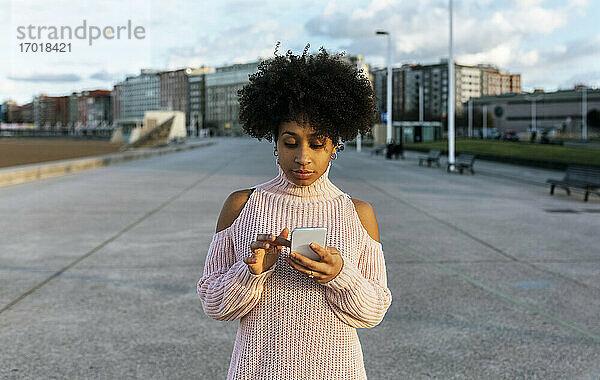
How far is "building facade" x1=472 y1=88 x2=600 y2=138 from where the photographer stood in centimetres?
11425

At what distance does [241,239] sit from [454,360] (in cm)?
291

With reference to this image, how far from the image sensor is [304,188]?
203 centimetres

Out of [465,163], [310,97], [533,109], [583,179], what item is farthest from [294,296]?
[533,109]

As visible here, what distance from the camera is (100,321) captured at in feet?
17.4

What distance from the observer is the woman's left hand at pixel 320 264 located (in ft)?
5.59

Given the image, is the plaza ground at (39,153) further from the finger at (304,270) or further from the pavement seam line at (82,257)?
the finger at (304,270)

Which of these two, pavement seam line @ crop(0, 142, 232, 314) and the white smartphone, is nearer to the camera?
the white smartphone

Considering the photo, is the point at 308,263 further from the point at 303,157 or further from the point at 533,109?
the point at 533,109

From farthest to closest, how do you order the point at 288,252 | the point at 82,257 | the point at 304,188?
the point at 82,257 < the point at 304,188 < the point at 288,252

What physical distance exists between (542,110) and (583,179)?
116 m

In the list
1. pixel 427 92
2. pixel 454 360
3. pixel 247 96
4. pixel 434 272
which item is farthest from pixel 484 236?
pixel 427 92

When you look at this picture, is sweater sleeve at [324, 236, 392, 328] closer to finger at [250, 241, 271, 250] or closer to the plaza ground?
finger at [250, 241, 271, 250]

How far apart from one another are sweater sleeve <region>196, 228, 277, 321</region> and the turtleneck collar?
0.22m

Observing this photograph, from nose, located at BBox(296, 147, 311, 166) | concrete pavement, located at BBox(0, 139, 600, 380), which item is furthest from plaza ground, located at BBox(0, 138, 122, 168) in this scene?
nose, located at BBox(296, 147, 311, 166)
